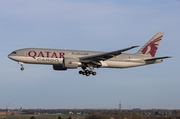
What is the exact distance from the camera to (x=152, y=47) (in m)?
58.7

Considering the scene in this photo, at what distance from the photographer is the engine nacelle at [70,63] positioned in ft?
159

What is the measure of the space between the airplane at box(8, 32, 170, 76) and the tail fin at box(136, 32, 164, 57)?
1.16 meters

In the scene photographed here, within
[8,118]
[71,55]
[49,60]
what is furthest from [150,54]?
[8,118]

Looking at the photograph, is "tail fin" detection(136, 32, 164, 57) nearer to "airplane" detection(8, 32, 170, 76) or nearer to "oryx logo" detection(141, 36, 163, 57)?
"oryx logo" detection(141, 36, 163, 57)

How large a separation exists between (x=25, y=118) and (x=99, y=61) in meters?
34.3

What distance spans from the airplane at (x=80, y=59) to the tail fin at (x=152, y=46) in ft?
3.79

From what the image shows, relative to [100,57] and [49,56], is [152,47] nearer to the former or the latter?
[100,57]

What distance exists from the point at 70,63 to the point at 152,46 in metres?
19.7

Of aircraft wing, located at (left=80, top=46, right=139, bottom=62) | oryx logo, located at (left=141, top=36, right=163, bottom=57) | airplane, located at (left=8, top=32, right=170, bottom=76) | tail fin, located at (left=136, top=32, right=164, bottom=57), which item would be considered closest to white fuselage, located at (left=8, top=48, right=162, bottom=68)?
airplane, located at (left=8, top=32, right=170, bottom=76)

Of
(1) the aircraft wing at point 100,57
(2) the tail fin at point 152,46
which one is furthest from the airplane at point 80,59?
(2) the tail fin at point 152,46

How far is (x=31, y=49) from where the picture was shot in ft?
164

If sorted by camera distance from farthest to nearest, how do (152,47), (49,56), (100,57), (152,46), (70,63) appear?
(152,46) < (152,47) < (100,57) < (49,56) < (70,63)

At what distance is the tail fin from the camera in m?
57.7

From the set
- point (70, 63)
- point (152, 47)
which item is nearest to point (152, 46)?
point (152, 47)
